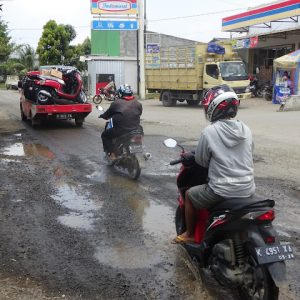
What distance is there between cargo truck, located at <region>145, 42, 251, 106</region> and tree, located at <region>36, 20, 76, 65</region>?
20247mm

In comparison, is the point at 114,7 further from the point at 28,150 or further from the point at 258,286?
the point at 258,286

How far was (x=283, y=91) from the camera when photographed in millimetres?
23359

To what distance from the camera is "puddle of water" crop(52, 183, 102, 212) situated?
6246 millimetres

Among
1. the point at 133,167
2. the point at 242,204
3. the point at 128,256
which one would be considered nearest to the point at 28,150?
the point at 133,167

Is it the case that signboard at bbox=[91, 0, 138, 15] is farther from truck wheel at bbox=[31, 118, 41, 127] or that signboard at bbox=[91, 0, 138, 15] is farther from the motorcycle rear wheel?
the motorcycle rear wheel

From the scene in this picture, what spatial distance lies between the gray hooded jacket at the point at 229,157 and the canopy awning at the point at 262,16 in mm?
21988

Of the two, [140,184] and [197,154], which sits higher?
[197,154]

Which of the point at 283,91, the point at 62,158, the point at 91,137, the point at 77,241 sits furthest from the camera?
the point at 283,91

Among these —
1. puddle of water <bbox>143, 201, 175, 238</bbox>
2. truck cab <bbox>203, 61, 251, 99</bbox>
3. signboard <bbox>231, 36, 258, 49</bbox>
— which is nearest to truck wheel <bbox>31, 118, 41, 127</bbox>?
puddle of water <bbox>143, 201, 175, 238</bbox>

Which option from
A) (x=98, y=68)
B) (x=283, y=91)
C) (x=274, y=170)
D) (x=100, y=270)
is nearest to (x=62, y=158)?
(x=274, y=170)

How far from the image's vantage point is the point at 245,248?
3.51 m

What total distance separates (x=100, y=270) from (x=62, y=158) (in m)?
5.63

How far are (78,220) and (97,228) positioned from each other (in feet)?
1.32

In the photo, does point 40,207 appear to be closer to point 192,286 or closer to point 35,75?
point 192,286
